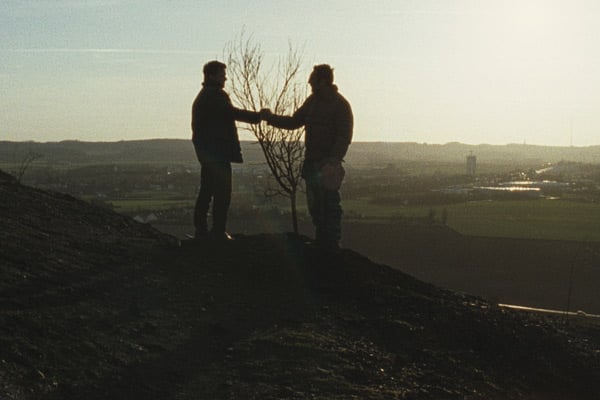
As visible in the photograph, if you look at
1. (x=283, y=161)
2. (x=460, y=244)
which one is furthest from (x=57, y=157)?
(x=283, y=161)

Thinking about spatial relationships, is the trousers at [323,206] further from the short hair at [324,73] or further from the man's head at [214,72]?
the man's head at [214,72]

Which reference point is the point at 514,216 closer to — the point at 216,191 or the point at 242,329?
the point at 216,191

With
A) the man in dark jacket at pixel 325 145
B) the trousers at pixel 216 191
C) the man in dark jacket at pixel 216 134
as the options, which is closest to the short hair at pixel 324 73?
the man in dark jacket at pixel 325 145

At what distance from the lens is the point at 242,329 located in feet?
23.2

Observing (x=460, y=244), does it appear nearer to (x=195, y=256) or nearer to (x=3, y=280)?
(x=195, y=256)

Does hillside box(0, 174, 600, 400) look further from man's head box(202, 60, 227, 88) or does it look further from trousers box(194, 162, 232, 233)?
man's head box(202, 60, 227, 88)

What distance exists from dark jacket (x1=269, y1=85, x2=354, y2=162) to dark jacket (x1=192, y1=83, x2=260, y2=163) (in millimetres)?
800

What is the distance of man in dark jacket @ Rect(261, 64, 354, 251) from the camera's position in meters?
9.44

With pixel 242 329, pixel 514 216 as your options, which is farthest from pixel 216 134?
pixel 514 216

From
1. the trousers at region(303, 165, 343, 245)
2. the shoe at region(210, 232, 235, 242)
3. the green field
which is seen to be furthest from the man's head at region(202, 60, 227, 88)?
the green field

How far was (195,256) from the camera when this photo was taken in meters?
9.12

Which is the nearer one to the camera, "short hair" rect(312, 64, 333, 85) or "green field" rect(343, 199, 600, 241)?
"short hair" rect(312, 64, 333, 85)

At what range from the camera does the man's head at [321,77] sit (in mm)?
9414

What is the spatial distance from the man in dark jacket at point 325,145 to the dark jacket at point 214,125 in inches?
31.8
